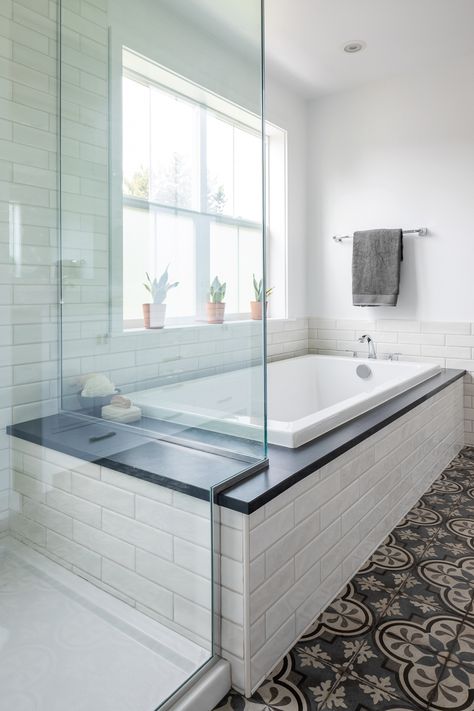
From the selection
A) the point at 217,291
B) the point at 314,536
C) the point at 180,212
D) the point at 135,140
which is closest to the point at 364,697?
the point at 314,536

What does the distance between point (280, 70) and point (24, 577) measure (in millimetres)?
3480

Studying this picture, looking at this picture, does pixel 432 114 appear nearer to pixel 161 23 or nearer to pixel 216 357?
pixel 161 23

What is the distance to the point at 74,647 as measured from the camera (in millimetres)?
1336

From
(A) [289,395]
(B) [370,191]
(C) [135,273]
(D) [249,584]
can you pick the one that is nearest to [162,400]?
(C) [135,273]

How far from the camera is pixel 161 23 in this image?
158 cm

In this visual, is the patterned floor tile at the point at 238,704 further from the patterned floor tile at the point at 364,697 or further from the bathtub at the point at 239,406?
the bathtub at the point at 239,406

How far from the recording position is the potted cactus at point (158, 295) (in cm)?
161

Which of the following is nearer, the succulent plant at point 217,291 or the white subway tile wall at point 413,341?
the succulent plant at point 217,291

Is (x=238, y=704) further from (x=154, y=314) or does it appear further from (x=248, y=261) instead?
(x=248, y=261)

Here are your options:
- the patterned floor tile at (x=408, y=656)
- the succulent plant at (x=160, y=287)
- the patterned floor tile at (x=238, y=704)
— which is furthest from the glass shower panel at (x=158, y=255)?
the patterned floor tile at (x=408, y=656)

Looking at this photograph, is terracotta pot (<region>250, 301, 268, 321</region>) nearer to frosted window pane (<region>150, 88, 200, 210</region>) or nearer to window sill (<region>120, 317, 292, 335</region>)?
window sill (<region>120, 317, 292, 335</region>)

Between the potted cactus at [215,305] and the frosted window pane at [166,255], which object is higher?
the frosted window pane at [166,255]

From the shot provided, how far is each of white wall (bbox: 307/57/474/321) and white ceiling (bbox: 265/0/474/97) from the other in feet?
0.67

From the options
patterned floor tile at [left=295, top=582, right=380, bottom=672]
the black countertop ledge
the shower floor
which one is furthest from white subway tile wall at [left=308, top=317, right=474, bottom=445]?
the shower floor
